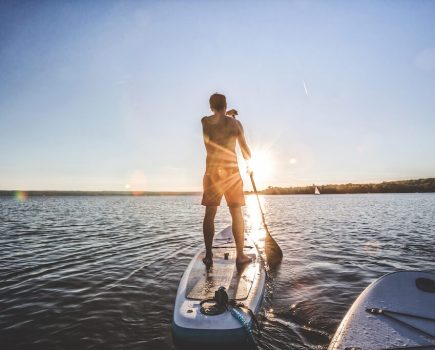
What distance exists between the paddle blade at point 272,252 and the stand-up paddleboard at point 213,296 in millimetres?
2088

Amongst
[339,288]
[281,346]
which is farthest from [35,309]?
[339,288]

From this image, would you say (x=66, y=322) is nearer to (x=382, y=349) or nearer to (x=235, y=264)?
(x=235, y=264)

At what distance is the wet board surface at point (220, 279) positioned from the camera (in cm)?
391

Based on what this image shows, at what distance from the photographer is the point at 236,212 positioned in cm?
498

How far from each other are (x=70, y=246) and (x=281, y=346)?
30.0ft

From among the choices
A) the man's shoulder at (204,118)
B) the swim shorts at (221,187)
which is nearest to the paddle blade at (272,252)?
the swim shorts at (221,187)

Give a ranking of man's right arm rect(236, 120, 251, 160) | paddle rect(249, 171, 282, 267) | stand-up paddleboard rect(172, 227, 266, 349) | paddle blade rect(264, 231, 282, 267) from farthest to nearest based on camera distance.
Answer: paddle blade rect(264, 231, 282, 267) → paddle rect(249, 171, 282, 267) → man's right arm rect(236, 120, 251, 160) → stand-up paddleboard rect(172, 227, 266, 349)

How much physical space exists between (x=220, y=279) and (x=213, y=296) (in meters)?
0.71

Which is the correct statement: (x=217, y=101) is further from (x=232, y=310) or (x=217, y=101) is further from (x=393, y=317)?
(x=393, y=317)

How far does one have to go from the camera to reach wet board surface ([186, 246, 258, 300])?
3910 mm

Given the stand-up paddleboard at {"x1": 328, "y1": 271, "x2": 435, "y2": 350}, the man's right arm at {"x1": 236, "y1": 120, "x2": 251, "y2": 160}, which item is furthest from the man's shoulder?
the stand-up paddleboard at {"x1": 328, "y1": 271, "x2": 435, "y2": 350}

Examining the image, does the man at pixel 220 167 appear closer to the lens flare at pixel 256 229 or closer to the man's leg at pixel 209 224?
the man's leg at pixel 209 224

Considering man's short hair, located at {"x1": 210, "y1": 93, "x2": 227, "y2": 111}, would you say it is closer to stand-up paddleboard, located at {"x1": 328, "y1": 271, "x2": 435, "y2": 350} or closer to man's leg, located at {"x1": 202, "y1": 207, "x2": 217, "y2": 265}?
man's leg, located at {"x1": 202, "y1": 207, "x2": 217, "y2": 265}

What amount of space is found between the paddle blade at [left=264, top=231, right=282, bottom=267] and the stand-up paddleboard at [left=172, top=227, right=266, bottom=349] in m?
2.09
